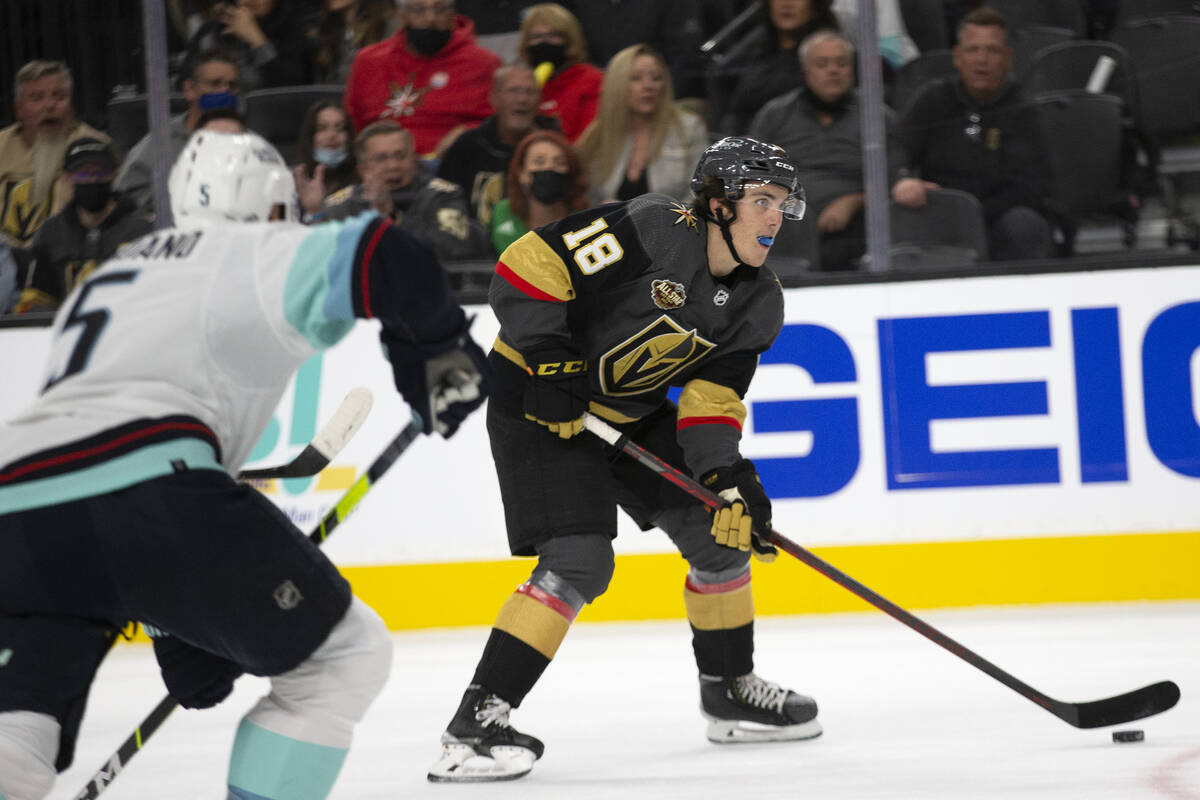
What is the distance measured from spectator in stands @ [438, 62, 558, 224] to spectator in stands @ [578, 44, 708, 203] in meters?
0.21

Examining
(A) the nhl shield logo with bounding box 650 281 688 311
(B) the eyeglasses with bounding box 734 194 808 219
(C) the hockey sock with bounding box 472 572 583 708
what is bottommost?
(C) the hockey sock with bounding box 472 572 583 708

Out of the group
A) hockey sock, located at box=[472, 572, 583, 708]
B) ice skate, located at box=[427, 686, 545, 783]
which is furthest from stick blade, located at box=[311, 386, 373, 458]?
ice skate, located at box=[427, 686, 545, 783]

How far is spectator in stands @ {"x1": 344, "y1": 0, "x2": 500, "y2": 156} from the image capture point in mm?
5070

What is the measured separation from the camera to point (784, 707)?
311cm

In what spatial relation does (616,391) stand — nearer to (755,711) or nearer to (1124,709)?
(755,711)

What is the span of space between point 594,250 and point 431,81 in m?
2.45

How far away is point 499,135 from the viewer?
485 centimetres

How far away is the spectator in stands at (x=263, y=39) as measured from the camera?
16.8ft

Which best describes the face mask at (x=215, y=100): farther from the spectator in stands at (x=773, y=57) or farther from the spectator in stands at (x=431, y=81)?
the spectator in stands at (x=773, y=57)

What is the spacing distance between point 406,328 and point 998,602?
299 centimetres

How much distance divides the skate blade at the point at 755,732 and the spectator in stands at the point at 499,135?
2225mm

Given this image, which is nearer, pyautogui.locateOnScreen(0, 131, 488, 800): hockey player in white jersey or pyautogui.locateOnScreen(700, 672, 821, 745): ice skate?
pyautogui.locateOnScreen(0, 131, 488, 800): hockey player in white jersey

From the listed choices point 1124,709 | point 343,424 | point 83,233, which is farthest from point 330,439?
point 83,233

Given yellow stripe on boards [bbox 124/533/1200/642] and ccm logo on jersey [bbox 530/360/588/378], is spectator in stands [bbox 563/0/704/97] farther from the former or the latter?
ccm logo on jersey [bbox 530/360/588/378]
